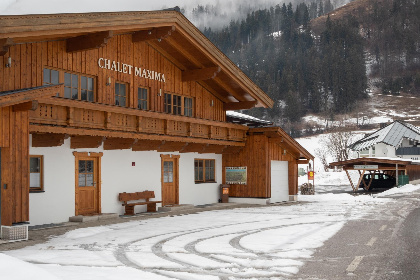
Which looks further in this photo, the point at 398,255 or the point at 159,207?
the point at 159,207

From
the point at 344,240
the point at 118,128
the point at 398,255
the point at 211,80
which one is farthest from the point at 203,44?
the point at 398,255

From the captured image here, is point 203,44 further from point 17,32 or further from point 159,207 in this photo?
point 17,32

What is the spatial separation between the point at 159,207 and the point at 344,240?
945 cm

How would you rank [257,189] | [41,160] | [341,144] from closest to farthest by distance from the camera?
[41,160], [257,189], [341,144]

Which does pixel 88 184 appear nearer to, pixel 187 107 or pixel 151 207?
pixel 151 207

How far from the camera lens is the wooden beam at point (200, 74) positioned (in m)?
20.7

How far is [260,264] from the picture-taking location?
879cm

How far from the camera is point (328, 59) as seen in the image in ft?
483

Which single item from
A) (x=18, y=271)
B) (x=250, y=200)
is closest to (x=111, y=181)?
(x=250, y=200)

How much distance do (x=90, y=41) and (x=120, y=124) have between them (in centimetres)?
282

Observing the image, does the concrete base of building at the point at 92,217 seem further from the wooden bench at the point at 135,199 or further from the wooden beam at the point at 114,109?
the wooden beam at the point at 114,109

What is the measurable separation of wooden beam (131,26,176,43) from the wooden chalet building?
0.04 metres

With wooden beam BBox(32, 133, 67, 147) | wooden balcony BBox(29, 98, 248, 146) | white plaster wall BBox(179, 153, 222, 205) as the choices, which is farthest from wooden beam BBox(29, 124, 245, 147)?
white plaster wall BBox(179, 153, 222, 205)

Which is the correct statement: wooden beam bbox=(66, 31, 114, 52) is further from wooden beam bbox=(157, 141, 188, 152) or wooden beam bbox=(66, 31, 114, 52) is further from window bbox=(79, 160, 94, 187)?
wooden beam bbox=(157, 141, 188, 152)
